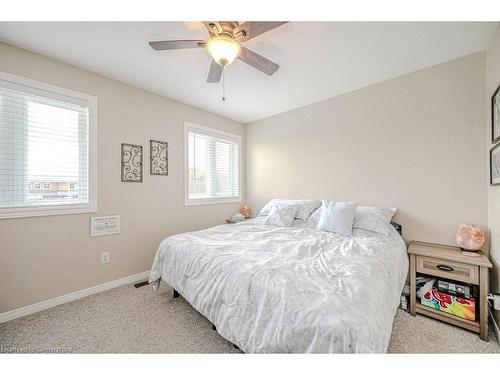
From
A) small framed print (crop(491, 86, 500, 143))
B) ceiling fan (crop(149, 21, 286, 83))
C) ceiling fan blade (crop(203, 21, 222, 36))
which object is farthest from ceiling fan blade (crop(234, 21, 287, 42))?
small framed print (crop(491, 86, 500, 143))

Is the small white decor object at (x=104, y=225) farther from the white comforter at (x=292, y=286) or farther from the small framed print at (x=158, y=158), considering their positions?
the white comforter at (x=292, y=286)

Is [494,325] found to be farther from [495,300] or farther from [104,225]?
[104,225]

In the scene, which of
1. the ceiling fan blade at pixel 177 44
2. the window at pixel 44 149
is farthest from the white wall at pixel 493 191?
the window at pixel 44 149

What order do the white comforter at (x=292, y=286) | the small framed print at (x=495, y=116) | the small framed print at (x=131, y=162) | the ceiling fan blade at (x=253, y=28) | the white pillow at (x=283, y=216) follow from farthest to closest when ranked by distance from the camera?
the white pillow at (x=283, y=216) < the small framed print at (x=131, y=162) < the small framed print at (x=495, y=116) < the ceiling fan blade at (x=253, y=28) < the white comforter at (x=292, y=286)

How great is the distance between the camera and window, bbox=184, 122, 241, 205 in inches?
126

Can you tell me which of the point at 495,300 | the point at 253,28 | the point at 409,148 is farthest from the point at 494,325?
the point at 253,28

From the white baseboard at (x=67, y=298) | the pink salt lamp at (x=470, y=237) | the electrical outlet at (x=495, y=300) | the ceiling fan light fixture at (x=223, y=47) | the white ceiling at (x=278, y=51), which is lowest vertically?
the white baseboard at (x=67, y=298)

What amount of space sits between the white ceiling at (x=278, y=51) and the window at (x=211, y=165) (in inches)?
32.3

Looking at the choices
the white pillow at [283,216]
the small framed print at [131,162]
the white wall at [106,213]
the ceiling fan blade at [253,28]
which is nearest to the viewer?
the ceiling fan blade at [253,28]

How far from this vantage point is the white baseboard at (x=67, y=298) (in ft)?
5.82

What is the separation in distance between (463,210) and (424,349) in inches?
52.9

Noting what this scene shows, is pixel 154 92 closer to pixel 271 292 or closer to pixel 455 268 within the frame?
pixel 271 292
